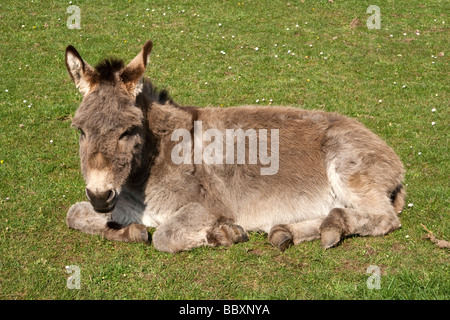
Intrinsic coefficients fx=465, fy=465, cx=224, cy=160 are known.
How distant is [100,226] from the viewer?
554cm

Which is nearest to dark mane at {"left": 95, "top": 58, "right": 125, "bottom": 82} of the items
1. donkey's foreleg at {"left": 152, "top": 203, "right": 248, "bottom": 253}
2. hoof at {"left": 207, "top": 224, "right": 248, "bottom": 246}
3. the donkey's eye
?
the donkey's eye

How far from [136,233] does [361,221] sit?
264cm

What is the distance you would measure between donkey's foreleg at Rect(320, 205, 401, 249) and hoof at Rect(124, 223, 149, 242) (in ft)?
6.71

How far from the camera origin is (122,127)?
4887 millimetres

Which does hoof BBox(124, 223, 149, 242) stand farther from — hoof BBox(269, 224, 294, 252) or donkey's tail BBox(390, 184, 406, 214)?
donkey's tail BBox(390, 184, 406, 214)

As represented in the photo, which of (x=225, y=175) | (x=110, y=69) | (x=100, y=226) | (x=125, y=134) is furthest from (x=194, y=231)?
(x=110, y=69)

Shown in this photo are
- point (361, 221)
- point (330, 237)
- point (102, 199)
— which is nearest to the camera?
point (102, 199)

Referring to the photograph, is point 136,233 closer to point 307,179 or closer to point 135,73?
point 135,73

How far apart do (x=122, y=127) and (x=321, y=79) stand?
7189 mm

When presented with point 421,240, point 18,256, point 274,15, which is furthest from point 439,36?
point 18,256

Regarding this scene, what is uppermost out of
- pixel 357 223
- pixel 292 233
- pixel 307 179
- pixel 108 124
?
pixel 108 124

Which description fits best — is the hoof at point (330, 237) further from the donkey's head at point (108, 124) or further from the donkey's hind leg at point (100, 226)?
the donkey's head at point (108, 124)

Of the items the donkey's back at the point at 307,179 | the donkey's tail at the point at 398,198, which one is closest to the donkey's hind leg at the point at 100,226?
the donkey's back at the point at 307,179

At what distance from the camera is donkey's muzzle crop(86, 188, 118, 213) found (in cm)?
464
